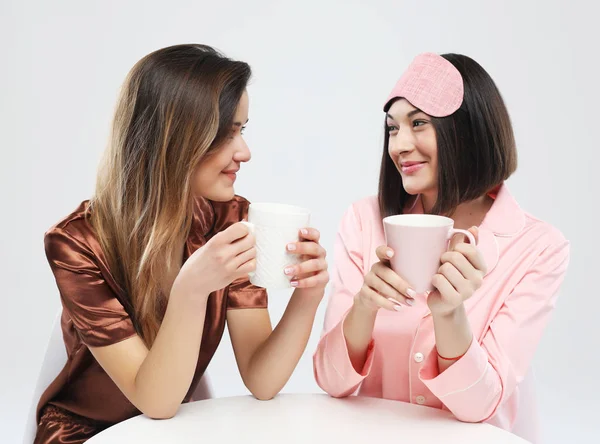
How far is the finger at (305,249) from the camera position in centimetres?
171

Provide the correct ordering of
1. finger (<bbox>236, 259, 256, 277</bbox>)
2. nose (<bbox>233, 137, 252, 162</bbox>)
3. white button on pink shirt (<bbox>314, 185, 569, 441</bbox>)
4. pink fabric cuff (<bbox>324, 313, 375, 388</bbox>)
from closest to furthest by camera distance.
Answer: finger (<bbox>236, 259, 256, 277</bbox>), white button on pink shirt (<bbox>314, 185, 569, 441</bbox>), pink fabric cuff (<bbox>324, 313, 375, 388</bbox>), nose (<bbox>233, 137, 252, 162</bbox>)

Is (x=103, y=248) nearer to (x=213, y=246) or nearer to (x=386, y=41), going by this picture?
(x=213, y=246)

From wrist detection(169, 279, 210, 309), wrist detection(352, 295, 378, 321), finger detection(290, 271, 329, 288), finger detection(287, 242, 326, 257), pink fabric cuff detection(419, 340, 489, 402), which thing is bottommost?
pink fabric cuff detection(419, 340, 489, 402)

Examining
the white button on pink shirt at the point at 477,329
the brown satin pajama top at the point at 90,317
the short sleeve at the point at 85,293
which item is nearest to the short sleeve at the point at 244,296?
the brown satin pajama top at the point at 90,317

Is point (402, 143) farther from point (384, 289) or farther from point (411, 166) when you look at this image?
point (384, 289)

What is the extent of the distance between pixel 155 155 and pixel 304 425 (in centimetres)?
75

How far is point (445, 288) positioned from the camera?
65.5 inches

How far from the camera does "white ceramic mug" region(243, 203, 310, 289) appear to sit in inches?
66.5

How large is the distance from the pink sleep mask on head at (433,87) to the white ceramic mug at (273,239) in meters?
0.58

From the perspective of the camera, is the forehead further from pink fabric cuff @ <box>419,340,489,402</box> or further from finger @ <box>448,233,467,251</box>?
pink fabric cuff @ <box>419,340,489,402</box>

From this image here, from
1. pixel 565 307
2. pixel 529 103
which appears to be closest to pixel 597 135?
pixel 529 103

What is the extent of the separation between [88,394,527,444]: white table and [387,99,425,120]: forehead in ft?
2.46

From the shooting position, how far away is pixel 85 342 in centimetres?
196

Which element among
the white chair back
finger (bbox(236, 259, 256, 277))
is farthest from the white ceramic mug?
the white chair back
